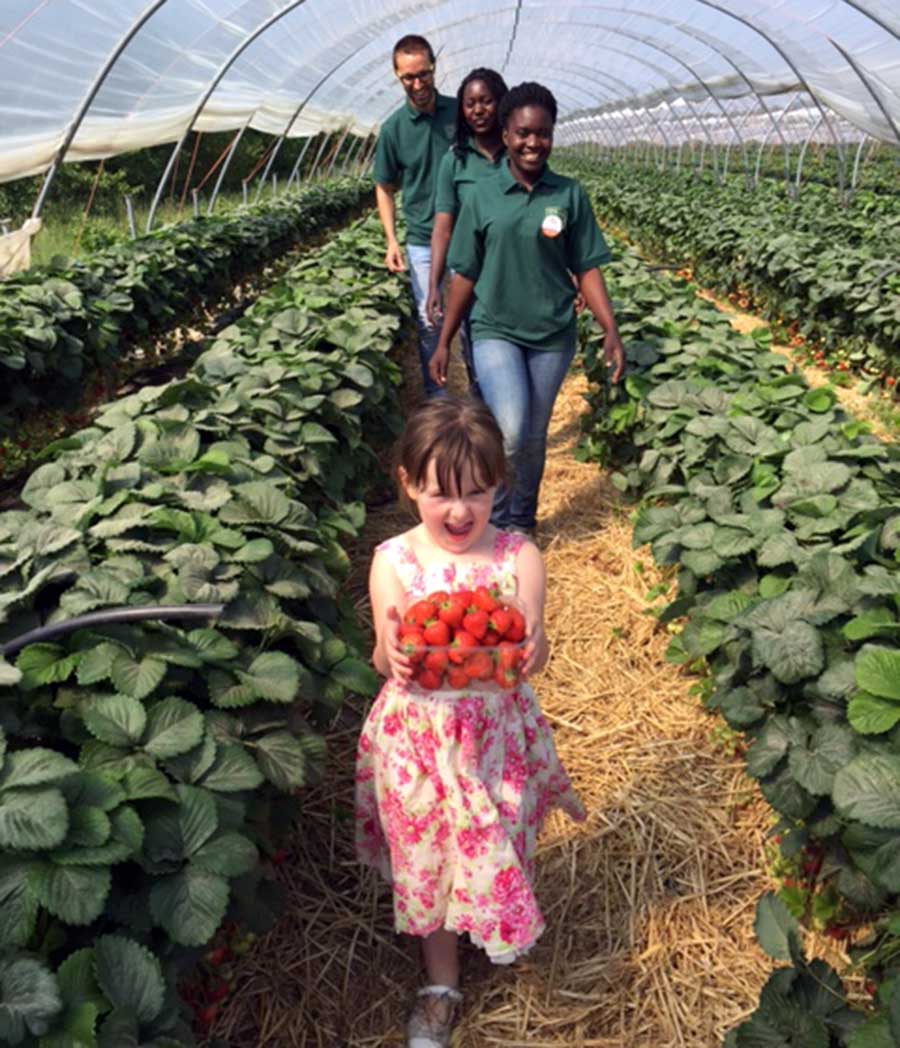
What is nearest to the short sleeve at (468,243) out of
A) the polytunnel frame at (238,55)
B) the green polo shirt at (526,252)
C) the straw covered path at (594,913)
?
the green polo shirt at (526,252)

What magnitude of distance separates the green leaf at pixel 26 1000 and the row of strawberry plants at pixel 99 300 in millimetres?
3988

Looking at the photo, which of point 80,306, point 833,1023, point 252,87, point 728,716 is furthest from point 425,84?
point 252,87

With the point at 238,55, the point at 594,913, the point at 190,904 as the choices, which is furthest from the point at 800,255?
the point at 190,904

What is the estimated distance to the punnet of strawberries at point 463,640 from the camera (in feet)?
5.17

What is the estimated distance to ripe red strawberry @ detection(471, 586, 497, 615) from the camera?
1.60 meters

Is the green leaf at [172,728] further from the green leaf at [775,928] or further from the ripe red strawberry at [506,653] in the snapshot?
the green leaf at [775,928]

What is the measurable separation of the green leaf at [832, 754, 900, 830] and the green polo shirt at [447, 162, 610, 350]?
2.19 m

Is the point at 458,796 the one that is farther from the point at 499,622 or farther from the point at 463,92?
the point at 463,92

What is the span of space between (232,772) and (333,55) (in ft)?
51.3

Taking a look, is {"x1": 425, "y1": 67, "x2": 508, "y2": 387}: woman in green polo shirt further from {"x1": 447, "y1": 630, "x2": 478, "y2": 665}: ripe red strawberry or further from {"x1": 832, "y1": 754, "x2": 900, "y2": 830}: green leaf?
{"x1": 832, "y1": 754, "x2": 900, "y2": 830}: green leaf

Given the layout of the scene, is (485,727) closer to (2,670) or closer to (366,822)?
(366,822)

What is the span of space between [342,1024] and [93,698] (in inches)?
42.0

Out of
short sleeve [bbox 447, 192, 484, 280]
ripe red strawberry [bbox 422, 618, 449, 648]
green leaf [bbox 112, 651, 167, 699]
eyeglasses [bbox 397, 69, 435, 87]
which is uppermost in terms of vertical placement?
eyeglasses [bbox 397, 69, 435, 87]

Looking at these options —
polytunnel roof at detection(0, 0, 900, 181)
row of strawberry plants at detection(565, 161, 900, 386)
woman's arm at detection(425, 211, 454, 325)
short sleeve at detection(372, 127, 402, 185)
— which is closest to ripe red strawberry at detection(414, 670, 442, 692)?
woman's arm at detection(425, 211, 454, 325)
